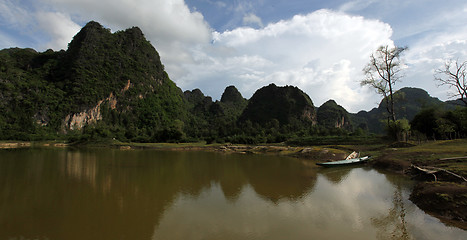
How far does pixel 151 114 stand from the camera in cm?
7800

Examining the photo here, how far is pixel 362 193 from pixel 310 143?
26.6 m

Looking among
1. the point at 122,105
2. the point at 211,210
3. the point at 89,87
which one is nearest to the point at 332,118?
the point at 122,105

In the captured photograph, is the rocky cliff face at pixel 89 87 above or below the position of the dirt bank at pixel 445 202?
above

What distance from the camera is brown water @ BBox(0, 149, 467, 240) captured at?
5379 millimetres


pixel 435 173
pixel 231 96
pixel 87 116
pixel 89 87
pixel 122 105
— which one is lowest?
pixel 435 173

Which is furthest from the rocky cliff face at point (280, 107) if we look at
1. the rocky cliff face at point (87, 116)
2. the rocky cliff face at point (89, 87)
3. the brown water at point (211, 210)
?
the brown water at point (211, 210)

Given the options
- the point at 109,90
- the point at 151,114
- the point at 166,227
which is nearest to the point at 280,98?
the point at 151,114

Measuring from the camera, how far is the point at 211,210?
23.2 feet

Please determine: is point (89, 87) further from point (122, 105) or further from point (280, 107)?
point (280, 107)

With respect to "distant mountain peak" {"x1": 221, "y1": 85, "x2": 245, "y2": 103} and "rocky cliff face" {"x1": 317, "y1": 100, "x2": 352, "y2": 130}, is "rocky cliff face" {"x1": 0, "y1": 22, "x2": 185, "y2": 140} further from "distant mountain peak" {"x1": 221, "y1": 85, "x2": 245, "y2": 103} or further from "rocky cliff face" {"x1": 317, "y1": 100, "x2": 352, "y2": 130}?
"rocky cliff face" {"x1": 317, "y1": 100, "x2": 352, "y2": 130}

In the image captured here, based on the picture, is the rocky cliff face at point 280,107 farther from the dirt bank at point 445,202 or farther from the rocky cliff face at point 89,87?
the dirt bank at point 445,202

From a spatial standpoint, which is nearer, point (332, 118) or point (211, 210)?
point (211, 210)

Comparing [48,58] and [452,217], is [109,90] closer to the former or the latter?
[48,58]

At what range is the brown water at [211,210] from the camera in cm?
538
